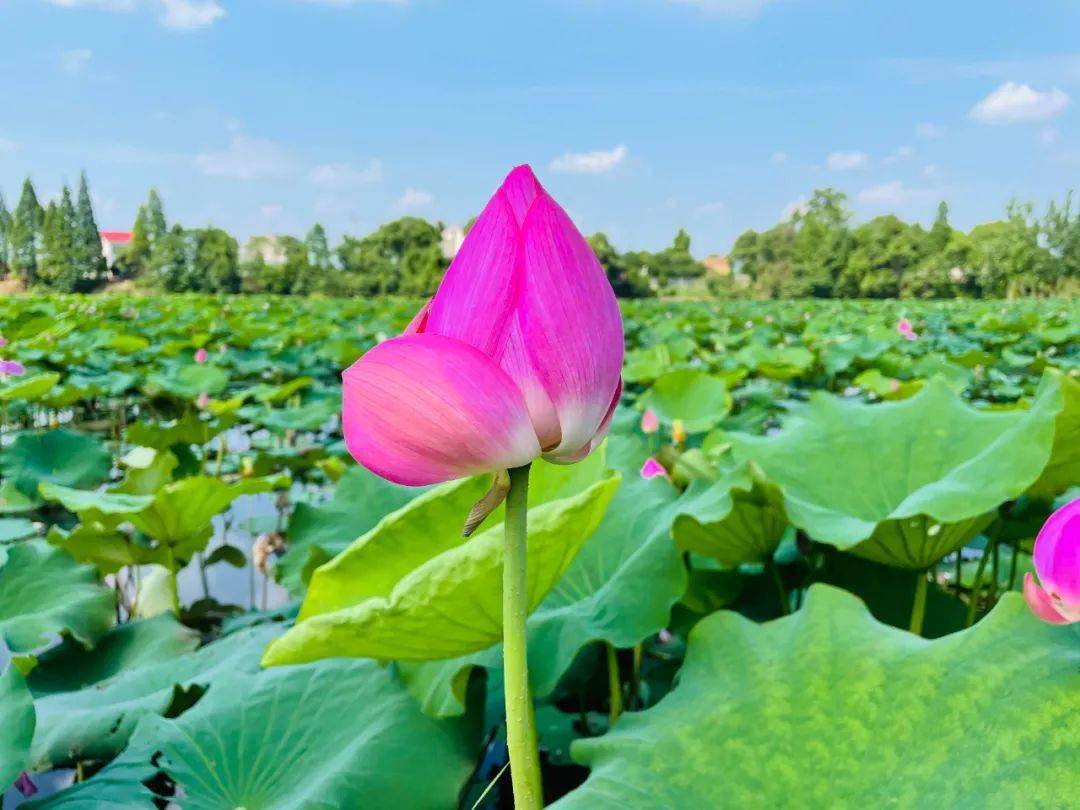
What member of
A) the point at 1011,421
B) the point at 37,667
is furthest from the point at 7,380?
the point at 1011,421

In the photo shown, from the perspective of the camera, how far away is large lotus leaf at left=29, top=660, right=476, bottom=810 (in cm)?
65

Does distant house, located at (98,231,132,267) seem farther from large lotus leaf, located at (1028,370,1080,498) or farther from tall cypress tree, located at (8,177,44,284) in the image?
large lotus leaf, located at (1028,370,1080,498)

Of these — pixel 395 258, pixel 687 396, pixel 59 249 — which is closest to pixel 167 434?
pixel 687 396

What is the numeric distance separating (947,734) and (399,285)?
34.0 metres

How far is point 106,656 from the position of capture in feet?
4.52

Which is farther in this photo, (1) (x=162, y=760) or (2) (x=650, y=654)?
(2) (x=650, y=654)

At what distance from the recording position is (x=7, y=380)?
3922mm

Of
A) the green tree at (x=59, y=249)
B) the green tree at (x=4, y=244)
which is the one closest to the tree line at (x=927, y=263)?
the green tree at (x=59, y=249)

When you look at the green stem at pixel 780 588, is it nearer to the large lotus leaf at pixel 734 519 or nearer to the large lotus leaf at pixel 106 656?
the large lotus leaf at pixel 734 519

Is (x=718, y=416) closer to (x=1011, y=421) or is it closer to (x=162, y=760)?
(x=1011, y=421)

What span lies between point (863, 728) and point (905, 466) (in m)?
0.50

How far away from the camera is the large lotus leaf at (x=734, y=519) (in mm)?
771

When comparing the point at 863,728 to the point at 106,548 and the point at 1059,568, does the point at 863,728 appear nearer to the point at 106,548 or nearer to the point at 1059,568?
the point at 1059,568

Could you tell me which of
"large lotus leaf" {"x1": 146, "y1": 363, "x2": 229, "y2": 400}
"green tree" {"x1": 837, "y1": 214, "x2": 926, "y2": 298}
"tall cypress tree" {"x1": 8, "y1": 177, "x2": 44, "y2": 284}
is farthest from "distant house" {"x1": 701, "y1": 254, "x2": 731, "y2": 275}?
"large lotus leaf" {"x1": 146, "y1": 363, "x2": 229, "y2": 400}
